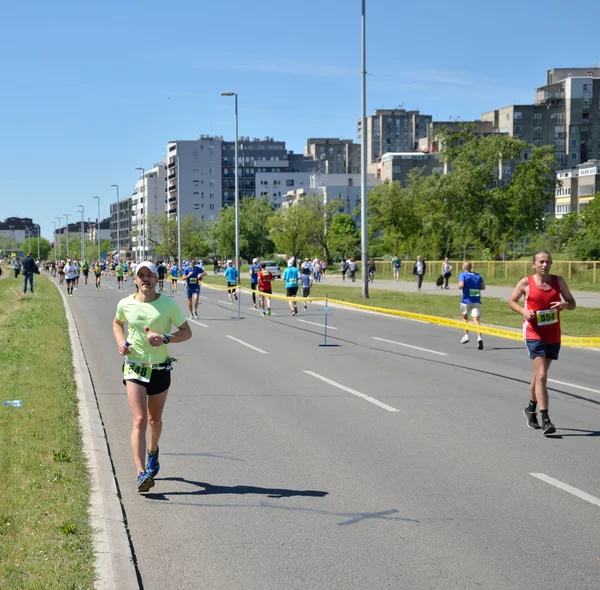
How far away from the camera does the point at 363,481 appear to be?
23.9ft

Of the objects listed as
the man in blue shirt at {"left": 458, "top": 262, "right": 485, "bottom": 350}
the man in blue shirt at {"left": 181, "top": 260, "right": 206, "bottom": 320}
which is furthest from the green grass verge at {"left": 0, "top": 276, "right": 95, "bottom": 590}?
the man in blue shirt at {"left": 181, "top": 260, "right": 206, "bottom": 320}

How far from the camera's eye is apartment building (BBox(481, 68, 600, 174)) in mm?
148000

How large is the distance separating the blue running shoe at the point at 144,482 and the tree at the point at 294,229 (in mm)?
97472

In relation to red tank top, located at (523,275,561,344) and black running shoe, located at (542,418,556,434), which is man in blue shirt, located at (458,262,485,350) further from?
black running shoe, located at (542,418,556,434)

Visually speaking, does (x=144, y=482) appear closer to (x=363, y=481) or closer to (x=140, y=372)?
(x=140, y=372)

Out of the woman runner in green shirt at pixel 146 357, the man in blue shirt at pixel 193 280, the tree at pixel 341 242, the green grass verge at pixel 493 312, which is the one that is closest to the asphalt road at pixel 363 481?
the woman runner in green shirt at pixel 146 357

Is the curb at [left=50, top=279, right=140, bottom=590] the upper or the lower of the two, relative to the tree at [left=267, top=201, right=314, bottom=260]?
lower

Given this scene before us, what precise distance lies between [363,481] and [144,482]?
1757 millimetres

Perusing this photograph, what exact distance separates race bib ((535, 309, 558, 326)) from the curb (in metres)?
4.49

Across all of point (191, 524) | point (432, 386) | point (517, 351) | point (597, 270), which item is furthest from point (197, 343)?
point (597, 270)

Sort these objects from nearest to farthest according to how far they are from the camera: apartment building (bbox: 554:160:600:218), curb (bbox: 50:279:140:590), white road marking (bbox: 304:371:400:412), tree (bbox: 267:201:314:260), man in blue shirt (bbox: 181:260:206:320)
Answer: curb (bbox: 50:279:140:590) < white road marking (bbox: 304:371:400:412) < man in blue shirt (bbox: 181:260:206:320) < tree (bbox: 267:201:314:260) < apartment building (bbox: 554:160:600:218)

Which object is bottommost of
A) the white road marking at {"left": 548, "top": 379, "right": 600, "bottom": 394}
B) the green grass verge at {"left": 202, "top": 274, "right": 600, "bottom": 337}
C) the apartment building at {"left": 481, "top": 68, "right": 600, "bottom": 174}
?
the green grass verge at {"left": 202, "top": 274, "right": 600, "bottom": 337}

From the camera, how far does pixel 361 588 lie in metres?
4.90

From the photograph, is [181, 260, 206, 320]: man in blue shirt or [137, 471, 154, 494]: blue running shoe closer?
[137, 471, 154, 494]: blue running shoe
